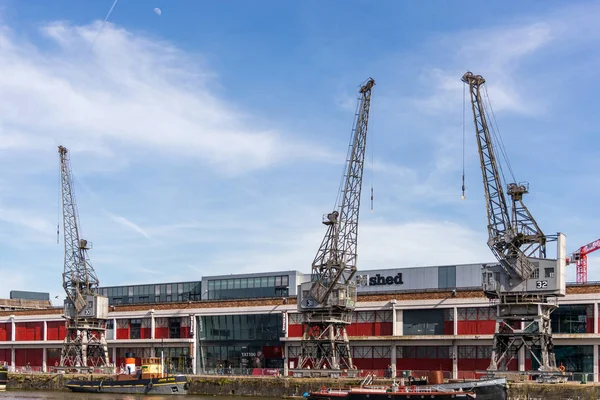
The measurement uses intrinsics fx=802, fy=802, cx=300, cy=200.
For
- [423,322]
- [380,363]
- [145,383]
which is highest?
[423,322]

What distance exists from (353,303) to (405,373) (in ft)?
37.6

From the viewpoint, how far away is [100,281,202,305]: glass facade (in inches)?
5458

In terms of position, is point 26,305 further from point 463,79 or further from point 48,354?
point 463,79

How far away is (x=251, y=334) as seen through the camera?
10494cm

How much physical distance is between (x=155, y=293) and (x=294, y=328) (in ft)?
164

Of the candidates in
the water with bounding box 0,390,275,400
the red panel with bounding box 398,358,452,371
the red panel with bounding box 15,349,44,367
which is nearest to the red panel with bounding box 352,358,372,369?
the red panel with bounding box 398,358,452,371

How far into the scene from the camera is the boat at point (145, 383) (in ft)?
295

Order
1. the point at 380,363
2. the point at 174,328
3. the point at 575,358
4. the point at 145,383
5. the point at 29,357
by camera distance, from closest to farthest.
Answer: the point at 575,358 → the point at 145,383 → the point at 380,363 → the point at 174,328 → the point at 29,357

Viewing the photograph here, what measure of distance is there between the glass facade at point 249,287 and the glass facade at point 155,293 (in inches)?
174

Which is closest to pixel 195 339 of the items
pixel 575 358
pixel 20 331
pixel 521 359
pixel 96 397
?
pixel 96 397

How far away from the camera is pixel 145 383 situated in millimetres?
90312

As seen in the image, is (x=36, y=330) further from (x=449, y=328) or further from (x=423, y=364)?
(x=449, y=328)

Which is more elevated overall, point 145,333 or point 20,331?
point 145,333

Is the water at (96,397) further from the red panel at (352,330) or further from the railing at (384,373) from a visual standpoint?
the red panel at (352,330)
